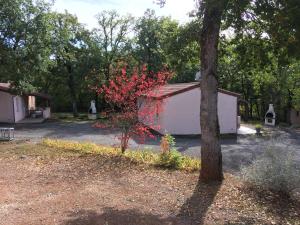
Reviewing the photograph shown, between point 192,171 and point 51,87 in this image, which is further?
point 51,87

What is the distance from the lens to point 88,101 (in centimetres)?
4841

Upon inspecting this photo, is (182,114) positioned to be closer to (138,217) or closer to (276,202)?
(276,202)

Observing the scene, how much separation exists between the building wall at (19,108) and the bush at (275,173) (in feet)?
87.9

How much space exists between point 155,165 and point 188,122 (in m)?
14.1

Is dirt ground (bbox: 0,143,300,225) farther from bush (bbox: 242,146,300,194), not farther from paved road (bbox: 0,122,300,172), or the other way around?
paved road (bbox: 0,122,300,172)

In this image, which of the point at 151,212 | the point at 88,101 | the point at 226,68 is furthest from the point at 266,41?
the point at 88,101

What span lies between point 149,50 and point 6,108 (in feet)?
49.5

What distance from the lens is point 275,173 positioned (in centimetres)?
823

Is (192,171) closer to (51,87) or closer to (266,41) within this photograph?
(266,41)

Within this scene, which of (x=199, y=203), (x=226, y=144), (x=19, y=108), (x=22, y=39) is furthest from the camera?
(x=19, y=108)

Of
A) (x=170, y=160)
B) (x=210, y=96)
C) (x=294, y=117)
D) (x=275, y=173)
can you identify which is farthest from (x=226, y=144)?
(x=294, y=117)

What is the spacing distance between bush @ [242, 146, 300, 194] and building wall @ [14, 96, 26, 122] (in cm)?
2680

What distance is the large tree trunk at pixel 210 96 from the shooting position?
28.8 ft

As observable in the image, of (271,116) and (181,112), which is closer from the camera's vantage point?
(181,112)
